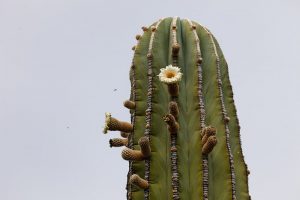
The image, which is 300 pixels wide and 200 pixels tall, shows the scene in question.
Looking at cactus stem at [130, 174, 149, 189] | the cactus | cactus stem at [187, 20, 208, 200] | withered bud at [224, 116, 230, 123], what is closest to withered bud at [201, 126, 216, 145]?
the cactus

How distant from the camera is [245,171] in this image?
212 inches

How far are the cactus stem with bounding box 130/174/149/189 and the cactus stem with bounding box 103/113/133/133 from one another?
0.80m

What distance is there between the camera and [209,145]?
195 inches

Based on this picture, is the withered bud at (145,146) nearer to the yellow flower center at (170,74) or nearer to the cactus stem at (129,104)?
the cactus stem at (129,104)

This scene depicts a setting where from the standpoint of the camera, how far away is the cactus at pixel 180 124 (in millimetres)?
4992

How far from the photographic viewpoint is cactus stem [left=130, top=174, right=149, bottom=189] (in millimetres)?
4770

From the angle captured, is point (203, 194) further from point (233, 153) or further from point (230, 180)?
point (233, 153)

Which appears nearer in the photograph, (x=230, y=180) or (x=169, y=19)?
(x=230, y=180)

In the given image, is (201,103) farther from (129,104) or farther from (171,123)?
(129,104)

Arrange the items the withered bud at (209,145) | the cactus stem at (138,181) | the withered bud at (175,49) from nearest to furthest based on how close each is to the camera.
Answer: the cactus stem at (138,181)
the withered bud at (209,145)
the withered bud at (175,49)

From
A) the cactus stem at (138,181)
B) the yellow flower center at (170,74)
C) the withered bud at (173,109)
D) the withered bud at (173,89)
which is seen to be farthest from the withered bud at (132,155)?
the yellow flower center at (170,74)

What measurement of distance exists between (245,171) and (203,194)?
72 cm

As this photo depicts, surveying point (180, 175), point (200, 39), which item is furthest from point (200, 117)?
point (200, 39)

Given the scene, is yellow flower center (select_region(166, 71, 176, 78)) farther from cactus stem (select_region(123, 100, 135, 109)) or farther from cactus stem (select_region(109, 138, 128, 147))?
cactus stem (select_region(109, 138, 128, 147))
